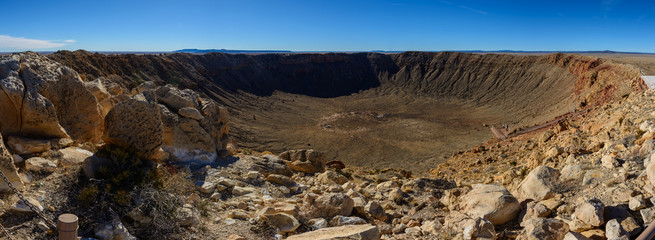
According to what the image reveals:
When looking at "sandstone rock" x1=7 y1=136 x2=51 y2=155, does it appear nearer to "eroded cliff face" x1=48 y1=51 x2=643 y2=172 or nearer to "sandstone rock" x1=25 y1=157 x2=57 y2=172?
"sandstone rock" x1=25 y1=157 x2=57 y2=172

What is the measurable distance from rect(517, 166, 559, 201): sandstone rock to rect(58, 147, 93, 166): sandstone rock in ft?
29.3

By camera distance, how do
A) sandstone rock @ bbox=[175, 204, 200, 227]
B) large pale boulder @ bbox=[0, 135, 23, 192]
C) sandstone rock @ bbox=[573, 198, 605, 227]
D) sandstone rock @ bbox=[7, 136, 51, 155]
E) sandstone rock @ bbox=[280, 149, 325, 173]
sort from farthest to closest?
1. sandstone rock @ bbox=[280, 149, 325, 173]
2. sandstone rock @ bbox=[7, 136, 51, 155]
3. sandstone rock @ bbox=[175, 204, 200, 227]
4. large pale boulder @ bbox=[0, 135, 23, 192]
5. sandstone rock @ bbox=[573, 198, 605, 227]

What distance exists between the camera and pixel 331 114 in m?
51.9

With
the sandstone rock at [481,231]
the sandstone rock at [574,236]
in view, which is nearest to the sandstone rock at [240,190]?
the sandstone rock at [481,231]

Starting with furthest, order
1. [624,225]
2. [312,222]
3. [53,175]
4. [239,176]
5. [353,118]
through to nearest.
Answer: [353,118] → [239,176] → [312,222] → [53,175] → [624,225]

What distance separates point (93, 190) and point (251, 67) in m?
65.0

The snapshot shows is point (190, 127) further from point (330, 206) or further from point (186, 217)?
point (330, 206)

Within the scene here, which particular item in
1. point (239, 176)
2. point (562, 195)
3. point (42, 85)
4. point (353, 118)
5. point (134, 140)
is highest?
point (42, 85)

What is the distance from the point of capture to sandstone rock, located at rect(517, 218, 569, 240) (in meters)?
5.11

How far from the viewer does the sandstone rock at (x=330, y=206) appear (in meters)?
7.25

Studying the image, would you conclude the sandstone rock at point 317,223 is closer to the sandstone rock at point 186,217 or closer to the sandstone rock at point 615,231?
the sandstone rock at point 186,217

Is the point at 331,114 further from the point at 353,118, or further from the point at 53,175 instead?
the point at 53,175

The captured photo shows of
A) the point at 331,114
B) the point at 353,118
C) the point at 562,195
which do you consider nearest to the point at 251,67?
the point at 331,114

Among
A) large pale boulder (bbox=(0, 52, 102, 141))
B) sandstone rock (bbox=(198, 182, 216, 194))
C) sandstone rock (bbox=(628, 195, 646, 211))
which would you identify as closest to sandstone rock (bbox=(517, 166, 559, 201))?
sandstone rock (bbox=(628, 195, 646, 211))
